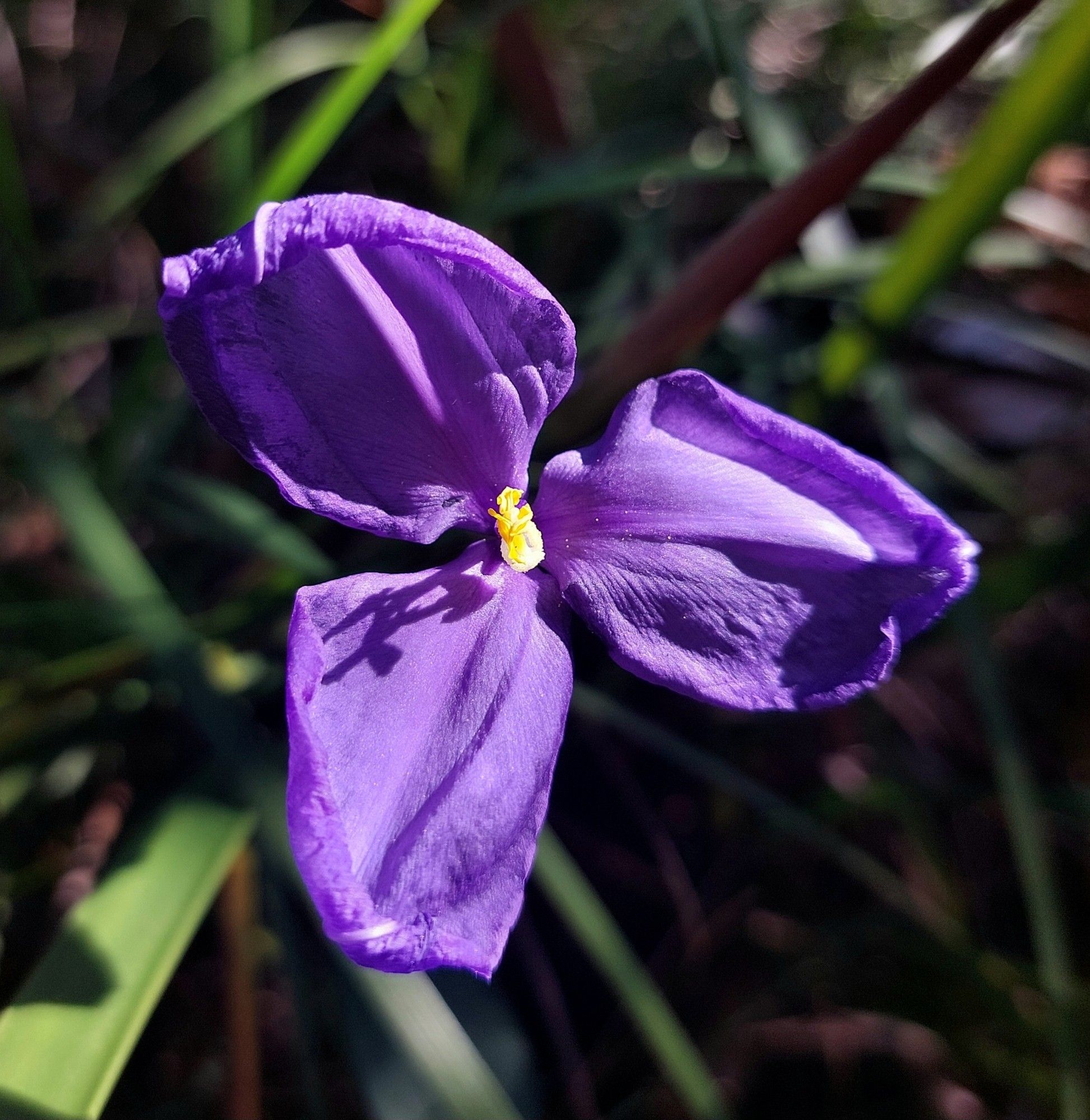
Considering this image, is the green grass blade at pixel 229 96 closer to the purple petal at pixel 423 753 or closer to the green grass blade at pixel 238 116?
the green grass blade at pixel 238 116

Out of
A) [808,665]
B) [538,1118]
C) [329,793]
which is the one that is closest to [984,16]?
[808,665]

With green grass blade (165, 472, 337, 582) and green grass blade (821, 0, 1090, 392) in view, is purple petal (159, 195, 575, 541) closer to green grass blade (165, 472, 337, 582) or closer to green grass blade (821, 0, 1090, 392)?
green grass blade (165, 472, 337, 582)

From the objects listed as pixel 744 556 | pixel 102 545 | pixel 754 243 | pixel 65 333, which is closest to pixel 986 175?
pixel 754 243

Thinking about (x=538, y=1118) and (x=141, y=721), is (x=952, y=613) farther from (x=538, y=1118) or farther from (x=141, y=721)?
(x=141, y=721)

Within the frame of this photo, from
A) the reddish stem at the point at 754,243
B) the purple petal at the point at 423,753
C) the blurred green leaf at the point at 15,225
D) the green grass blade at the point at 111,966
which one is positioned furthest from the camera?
the blurred green leaf at the point at 15,225

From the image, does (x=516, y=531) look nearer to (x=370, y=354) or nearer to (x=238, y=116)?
(x=370, y=354)

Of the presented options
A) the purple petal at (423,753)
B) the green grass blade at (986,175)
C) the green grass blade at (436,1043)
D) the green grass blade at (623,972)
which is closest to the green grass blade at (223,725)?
the green grass blade at (436,1043)

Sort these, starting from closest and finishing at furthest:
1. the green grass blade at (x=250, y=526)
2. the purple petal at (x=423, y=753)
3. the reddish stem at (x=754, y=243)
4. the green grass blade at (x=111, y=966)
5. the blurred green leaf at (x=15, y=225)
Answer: the purple petal at (x=423, y=753) → the green grass blade at (x=111, y=966) → the reddish stem at (x=754, y=243) → the green grass blade at (x=250, y=526) → the blurred green leaf at (x=15, y=225)
